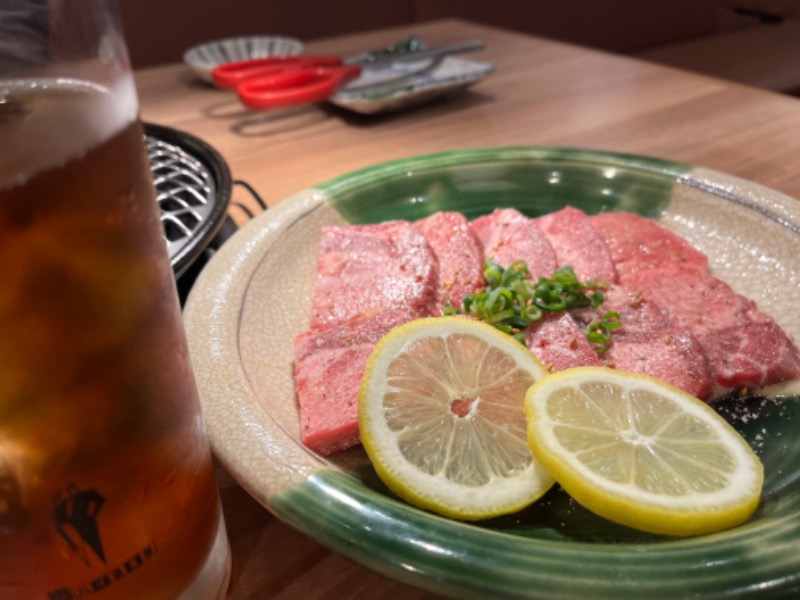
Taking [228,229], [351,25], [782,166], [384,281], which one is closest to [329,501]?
[384,281]

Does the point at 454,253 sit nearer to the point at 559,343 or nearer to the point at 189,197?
the point at 559,343

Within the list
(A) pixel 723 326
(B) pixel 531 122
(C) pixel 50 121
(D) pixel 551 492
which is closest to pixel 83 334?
(C) pixel 50 121

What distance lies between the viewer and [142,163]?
60 cm

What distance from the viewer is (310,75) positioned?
7.48 feet

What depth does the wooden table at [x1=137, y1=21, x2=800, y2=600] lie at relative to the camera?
1.91m

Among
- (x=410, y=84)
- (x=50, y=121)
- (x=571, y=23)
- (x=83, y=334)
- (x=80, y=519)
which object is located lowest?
(x=571, y=23)

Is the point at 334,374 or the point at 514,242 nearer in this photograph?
the point at 334,374

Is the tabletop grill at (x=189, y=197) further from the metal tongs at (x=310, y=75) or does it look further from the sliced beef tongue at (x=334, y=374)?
the metal tongs at (x=310, y=75)

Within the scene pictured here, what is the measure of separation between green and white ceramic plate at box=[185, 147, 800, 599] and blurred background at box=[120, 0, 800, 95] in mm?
2673

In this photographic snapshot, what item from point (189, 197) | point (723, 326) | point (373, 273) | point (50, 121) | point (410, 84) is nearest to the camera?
point (50, 121)

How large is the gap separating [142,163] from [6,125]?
0.37 feet

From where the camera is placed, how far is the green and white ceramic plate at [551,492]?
0.68 meters

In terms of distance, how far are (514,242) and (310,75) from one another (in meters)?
1.18

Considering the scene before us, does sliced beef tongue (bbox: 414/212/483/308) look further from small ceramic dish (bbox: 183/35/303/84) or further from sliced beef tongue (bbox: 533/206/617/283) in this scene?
small ceramic dish (bbox: 183/35/303/84)
